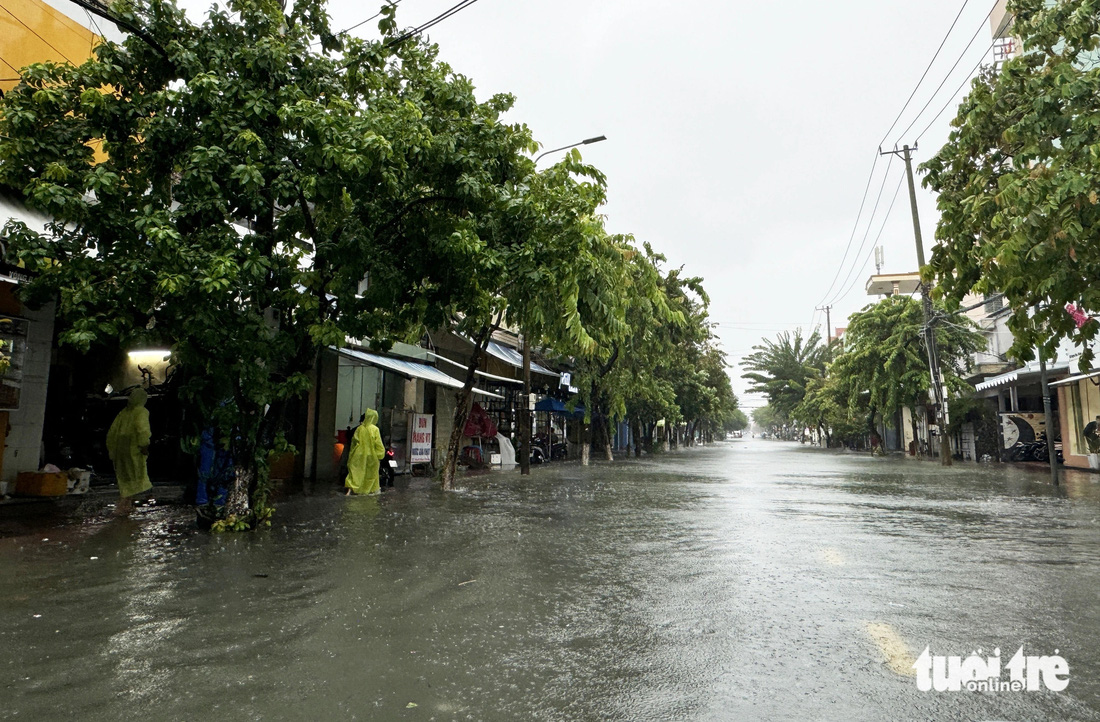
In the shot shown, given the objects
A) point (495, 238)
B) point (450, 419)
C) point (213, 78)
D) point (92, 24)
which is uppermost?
point (92, 24)

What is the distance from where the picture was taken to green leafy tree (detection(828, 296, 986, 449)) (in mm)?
31391

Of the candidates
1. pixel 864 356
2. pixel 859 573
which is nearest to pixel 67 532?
pixel 859 573

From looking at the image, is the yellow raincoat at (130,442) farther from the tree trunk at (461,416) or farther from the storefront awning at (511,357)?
the storefront awning at (511,357)

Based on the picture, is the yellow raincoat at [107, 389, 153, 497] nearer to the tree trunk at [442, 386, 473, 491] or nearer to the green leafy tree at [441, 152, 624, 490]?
the green leafy tree at [441, 152, 624, 490]

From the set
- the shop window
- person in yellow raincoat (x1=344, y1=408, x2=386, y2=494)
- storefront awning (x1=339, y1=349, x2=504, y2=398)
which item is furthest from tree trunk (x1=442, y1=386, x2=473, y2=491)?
the shop window

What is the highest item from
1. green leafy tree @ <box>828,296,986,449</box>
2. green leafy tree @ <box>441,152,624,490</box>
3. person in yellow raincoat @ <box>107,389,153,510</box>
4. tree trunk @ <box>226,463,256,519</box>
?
green leafy tree @ <box>828,296,986,449</box>

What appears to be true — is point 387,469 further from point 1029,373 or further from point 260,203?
point 1029,373

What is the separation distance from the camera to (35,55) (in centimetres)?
1255

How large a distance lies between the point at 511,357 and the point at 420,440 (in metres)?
6.87

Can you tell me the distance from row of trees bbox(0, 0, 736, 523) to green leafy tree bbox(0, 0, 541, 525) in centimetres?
3

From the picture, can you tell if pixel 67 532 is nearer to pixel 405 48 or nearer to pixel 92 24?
pixel 405 48

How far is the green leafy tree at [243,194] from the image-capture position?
7520mm

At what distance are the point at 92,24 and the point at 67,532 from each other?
11.1m

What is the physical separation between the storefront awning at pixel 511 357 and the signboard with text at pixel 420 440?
3650 mm
